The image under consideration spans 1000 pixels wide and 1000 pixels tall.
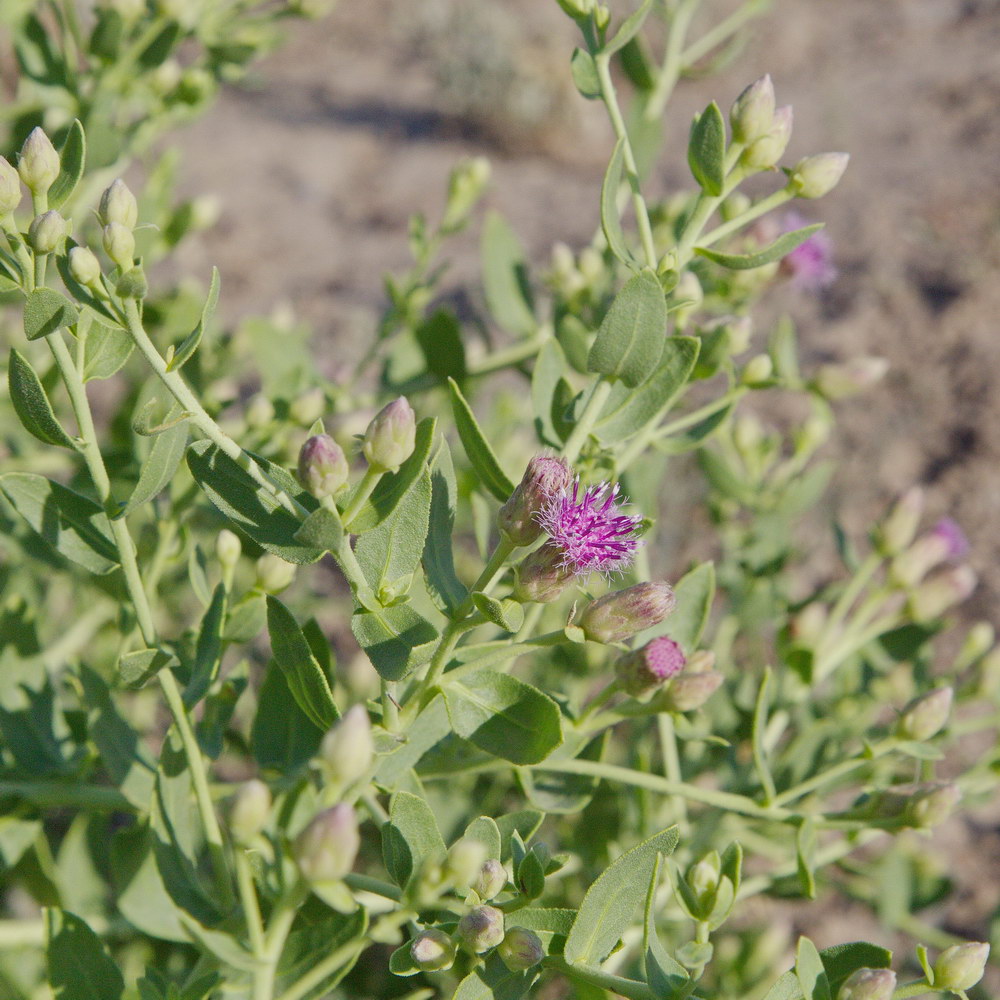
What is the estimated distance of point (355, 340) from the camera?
5434 mm

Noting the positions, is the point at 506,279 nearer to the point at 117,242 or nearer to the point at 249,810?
the point at 117,242

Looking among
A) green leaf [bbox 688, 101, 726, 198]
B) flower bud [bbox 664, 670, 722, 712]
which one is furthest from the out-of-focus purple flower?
flower bud [bbox 664, 670, 722, 712]

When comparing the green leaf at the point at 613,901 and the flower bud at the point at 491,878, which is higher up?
the flower bud at the point at 491,878

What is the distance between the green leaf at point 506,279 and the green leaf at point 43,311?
4.15 feet

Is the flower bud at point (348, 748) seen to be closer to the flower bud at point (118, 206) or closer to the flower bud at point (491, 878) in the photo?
the flower bud at point (491, 878)

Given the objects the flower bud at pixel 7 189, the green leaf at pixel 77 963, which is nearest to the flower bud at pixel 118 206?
the flower bud at pixel 7 189

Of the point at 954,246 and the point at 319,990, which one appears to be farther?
the point at 954,246

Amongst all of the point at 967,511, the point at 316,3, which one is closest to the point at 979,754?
the point at 967,511

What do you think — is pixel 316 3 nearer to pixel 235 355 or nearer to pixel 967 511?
pixel 235 355

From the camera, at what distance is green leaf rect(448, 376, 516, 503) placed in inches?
50.0

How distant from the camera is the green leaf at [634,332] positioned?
1316 mm

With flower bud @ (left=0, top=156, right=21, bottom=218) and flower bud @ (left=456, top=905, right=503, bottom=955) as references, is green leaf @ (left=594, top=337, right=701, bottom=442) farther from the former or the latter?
flower bud @ (left=0, top=156, right=21, bottom=218)

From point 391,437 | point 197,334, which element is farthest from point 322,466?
point 197,334

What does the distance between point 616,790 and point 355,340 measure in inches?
140
